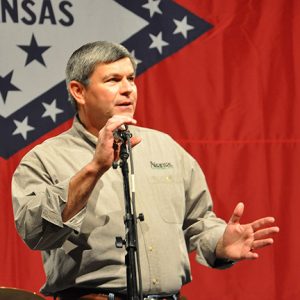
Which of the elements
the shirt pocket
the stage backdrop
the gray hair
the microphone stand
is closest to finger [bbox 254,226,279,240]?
the shirt pocket

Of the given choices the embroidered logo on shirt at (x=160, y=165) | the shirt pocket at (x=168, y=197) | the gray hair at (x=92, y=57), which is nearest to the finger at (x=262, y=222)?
the shirt pocket at (x=168, y=197)

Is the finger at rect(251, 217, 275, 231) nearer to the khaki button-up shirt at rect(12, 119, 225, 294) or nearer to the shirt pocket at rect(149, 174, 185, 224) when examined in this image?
the khaki button-up shirt at rect(12, 119, 225, 294)

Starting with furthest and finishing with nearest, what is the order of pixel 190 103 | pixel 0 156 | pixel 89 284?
pixel 190 103
pixel 0 156
pixel 89 284

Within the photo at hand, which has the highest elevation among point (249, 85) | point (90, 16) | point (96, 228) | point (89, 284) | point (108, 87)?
point (90, 16)

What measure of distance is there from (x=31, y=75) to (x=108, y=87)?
1.17 metres

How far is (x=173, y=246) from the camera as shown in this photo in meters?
2.80

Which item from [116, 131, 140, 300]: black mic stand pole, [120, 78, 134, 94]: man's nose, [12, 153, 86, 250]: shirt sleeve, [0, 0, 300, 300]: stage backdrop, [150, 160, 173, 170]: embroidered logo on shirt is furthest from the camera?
[0, 0, 300, 300]: stage backdrop

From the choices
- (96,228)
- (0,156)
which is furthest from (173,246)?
(0,156)

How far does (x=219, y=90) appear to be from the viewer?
4246 millimetres

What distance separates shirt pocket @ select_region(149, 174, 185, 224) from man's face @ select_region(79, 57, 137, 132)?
0.93 ft

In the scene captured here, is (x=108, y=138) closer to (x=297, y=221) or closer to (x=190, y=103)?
(x=190, y=103)

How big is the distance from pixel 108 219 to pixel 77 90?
1.68 feet

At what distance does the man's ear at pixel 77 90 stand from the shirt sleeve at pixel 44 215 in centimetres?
40

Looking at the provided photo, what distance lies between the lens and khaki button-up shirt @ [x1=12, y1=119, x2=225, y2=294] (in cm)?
261
